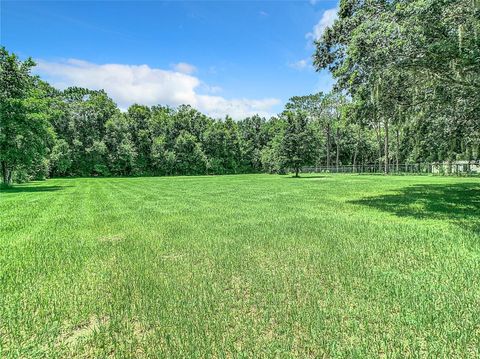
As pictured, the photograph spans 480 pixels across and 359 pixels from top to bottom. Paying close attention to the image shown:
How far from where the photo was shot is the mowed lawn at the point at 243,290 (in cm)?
301

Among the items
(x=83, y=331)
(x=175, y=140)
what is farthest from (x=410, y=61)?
(x=175, y=140)

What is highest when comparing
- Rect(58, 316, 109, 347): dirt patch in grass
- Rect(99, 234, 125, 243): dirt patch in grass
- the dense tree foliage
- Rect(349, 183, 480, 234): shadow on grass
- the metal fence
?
the dense tree foliage

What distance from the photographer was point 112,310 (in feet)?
12.3

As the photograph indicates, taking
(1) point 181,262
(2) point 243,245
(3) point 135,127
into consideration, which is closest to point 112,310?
(1) point 181,262

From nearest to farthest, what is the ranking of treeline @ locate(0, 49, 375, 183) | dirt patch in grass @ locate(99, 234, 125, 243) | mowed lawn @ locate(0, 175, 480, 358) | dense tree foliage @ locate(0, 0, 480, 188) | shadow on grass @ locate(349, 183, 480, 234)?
1. mowed lawn @ locate(0, 175, 480, 358)
2. dirt patch in grass @ locate(99, 234, 125, 243)
3. shadow on grass @ locate(349, 183, 480, 234)
4. dense tree foliage @ locate(0, 0, 480, 188)
5. treeline @ locate(0, 49, 375, 183)

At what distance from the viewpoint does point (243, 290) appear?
4219mm

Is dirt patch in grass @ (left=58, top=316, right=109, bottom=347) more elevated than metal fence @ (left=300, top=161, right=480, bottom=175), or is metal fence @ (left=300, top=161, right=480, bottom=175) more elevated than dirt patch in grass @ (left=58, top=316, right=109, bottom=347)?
metal fence @ (left=300, top=161, right=480, bottom=175)

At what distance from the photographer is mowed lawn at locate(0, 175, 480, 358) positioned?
3.01 m

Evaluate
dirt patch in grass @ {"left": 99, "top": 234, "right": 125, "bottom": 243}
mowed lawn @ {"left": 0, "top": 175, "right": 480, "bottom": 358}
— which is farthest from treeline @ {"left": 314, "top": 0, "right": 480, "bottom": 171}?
dirt patch in grass @ {"left": 99, "top": 234, "right": 125, "bottom": 243}

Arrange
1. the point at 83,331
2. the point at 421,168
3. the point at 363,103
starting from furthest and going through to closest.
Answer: the point at 421,168 → the point at 363,103 → the point at 83,331

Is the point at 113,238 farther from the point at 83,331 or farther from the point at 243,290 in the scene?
the point at 243,290

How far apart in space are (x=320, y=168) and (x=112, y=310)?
6000cm

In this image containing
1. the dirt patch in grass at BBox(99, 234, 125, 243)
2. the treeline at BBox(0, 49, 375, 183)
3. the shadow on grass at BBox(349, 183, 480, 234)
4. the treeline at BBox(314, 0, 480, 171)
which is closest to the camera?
the dirt patch in grass at BBox(99, 234, 125, 243)

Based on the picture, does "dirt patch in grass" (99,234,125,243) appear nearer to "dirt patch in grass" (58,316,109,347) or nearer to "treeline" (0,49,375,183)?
"dirt patch in grass" (58,316,109,347)
